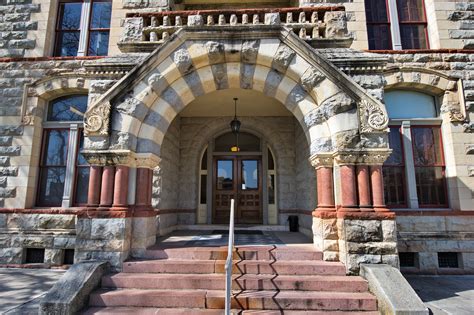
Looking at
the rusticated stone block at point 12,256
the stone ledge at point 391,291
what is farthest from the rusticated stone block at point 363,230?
the rusticated stone block at point 12,256

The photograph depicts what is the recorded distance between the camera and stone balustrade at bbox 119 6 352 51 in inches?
199

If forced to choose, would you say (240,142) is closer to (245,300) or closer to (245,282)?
(245,282)

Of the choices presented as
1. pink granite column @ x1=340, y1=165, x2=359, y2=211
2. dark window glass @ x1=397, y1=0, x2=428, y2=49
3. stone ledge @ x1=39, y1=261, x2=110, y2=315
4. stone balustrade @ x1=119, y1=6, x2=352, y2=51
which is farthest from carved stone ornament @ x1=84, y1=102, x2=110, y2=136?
dark window glass @ x1=397, y1=0, x2=428, y2=49

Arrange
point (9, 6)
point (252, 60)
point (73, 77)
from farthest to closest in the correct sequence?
1. point (9, 6)
2. point (73, 77)
3. point (252, 60)

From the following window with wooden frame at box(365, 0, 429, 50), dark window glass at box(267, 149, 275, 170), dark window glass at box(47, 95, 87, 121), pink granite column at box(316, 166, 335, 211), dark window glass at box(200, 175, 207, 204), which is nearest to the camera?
pink granite column at box(316, 166, 335, 211)

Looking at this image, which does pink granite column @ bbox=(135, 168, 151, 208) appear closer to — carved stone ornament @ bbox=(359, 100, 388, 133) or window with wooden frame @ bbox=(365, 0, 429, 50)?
carved stone ornament @ bbox=(359, 100, 388, 133)

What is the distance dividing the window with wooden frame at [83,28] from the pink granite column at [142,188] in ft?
14.0

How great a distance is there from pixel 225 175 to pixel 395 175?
186 inches

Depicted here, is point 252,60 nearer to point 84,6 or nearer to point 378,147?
point 378,147

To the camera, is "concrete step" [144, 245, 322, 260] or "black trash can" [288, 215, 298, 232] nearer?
"concrete step" [144, 245, 322, 260]

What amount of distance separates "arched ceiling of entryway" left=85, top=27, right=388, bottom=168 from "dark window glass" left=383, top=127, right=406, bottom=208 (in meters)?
2.74

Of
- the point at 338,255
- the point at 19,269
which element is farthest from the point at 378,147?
the point at 19,269

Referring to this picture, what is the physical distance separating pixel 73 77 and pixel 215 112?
365 centimetres

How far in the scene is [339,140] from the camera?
Result: 14.6ft
